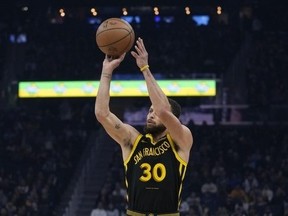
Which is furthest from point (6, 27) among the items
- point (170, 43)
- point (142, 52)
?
point (142, 52)

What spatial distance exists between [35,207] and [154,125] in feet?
53.2

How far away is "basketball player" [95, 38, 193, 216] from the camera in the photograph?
258 inches

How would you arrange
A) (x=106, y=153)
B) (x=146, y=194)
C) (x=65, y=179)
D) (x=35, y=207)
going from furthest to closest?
(x=106, y=153) → (x=65, y=179) → (x=35, y=207) → (x=146, y=194)

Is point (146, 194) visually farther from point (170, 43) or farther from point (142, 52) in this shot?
point (170, 43)

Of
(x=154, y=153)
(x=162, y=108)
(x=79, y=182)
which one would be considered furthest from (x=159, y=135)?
(x=79, y=182)

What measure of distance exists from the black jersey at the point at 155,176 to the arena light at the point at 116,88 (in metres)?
19.6

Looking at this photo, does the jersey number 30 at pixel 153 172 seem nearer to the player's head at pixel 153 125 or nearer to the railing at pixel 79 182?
the player's head at pixel 153 125

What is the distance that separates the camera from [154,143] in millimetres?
6691

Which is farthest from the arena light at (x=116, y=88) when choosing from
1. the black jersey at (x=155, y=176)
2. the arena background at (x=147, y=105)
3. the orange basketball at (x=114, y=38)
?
the black jersey at (x=155, y=176)

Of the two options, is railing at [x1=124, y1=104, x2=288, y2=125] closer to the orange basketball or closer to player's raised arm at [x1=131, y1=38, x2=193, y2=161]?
the orange basketball

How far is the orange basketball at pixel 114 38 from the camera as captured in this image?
695 cm

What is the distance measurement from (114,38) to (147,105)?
20.8m

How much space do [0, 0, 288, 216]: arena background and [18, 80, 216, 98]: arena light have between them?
178 mm

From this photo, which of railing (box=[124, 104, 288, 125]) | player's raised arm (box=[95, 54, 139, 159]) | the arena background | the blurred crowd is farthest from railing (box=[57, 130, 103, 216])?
player's raised arm (box=[95, 54, 139, 159])
